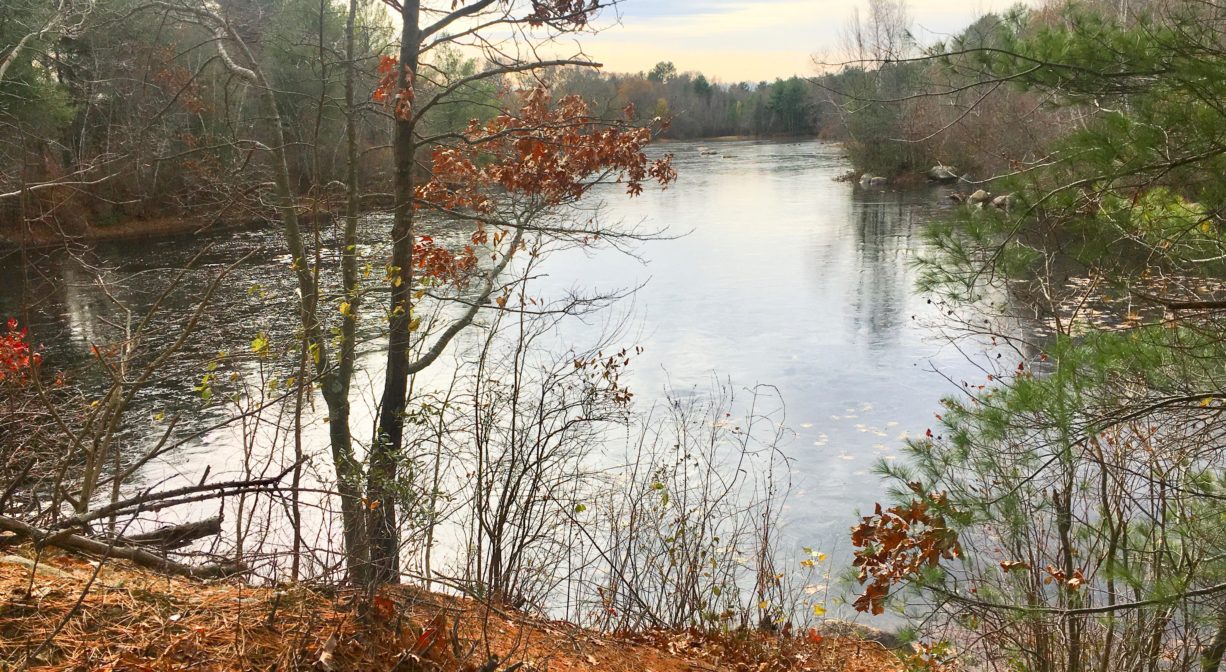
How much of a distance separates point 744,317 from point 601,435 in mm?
6920

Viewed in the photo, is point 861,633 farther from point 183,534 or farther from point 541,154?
point 183,534

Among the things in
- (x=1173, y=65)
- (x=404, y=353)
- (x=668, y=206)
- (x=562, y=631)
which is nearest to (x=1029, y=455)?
(x=1173, y=65)

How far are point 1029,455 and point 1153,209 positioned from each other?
57.9 inches

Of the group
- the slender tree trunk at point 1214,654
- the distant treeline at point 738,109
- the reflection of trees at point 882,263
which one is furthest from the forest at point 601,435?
the distant treeline at point 738,109

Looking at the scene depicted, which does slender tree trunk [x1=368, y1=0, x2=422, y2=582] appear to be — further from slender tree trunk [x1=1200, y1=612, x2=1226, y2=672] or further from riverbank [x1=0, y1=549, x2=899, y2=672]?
slender tree trunk [x1=1200, y1=612, x2=1226, y2=672]

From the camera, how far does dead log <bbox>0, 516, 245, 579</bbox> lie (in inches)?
133

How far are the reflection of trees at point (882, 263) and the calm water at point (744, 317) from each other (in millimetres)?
71

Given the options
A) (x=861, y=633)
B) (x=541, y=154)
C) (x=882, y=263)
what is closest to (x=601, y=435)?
(x=541, y=154)

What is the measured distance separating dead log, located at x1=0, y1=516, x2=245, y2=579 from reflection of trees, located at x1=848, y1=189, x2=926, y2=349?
804 cm

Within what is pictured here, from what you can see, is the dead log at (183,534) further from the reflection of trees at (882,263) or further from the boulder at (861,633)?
the reflection of trees at (882,263)

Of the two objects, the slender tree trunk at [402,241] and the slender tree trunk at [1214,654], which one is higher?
the slender tree trunk at [402,241]

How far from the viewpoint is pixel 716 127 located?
3127 inches

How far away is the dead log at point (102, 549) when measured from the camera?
3.39 m

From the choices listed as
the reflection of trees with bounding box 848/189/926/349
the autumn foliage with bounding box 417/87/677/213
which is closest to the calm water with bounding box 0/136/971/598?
the reflection of trees with bounding box 848/189/926/349
